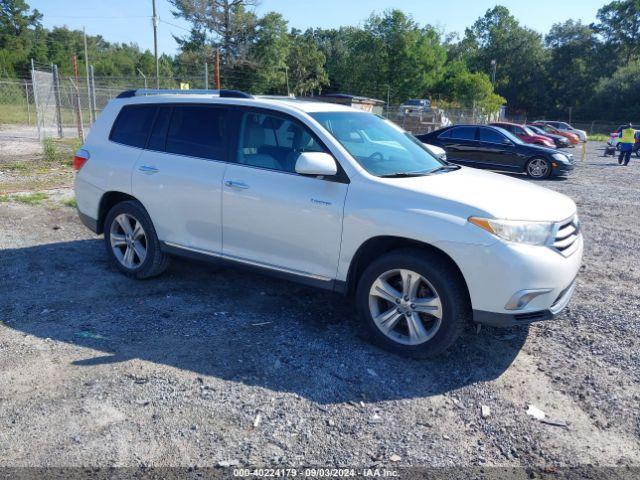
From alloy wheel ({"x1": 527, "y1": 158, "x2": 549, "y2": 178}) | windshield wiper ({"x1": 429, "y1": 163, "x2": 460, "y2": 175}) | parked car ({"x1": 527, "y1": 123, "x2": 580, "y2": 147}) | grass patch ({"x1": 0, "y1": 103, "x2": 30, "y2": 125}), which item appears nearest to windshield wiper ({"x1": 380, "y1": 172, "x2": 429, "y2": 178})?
windshield wiper ({"x1": 429, "y1": 163, "x2": 460, "y2": 175})

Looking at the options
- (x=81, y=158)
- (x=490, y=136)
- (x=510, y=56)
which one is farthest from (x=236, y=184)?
(x=510, y=56)

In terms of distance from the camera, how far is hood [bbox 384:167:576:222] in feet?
12.7

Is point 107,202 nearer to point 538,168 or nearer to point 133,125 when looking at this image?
point 133,125

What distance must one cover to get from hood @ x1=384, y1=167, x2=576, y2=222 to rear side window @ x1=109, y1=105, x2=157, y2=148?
266cm

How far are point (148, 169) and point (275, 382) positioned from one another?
8.54 ft

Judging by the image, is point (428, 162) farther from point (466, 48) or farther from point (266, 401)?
point (466, 48)

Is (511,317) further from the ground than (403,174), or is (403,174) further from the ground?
(403,174)

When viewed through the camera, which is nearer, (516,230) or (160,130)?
(516,230)

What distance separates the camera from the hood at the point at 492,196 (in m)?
3.88

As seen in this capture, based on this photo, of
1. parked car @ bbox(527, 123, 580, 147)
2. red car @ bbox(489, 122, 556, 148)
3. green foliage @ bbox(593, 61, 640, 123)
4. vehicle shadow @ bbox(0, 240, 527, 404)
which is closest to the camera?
vehicle shadow @ bbox(0, 240, 527, 404)

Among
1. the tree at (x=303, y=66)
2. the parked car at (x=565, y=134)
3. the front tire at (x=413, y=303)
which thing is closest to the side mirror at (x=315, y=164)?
the front tire at (x=413, y=303)

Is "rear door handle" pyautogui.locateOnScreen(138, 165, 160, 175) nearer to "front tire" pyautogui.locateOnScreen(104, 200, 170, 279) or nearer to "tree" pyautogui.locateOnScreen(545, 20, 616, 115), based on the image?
"front tire" pyautogui.locateOnScreen(104, 200, 170, 279)

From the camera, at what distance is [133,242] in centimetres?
562

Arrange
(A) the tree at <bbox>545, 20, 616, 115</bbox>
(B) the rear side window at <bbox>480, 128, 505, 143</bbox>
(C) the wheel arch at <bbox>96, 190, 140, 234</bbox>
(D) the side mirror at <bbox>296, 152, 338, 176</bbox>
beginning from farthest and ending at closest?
(A) the tree at <bbox>545, 20, 616, 115</bbox>, (B) the rear side window at <bbox>480, 128, 505, 143</bbox>, (C) the wheel arch at <bbox>96, 190, 140, 234</bbox>, (D) the side mirror at <bbox>296, 152, 338, 176</bbox>
